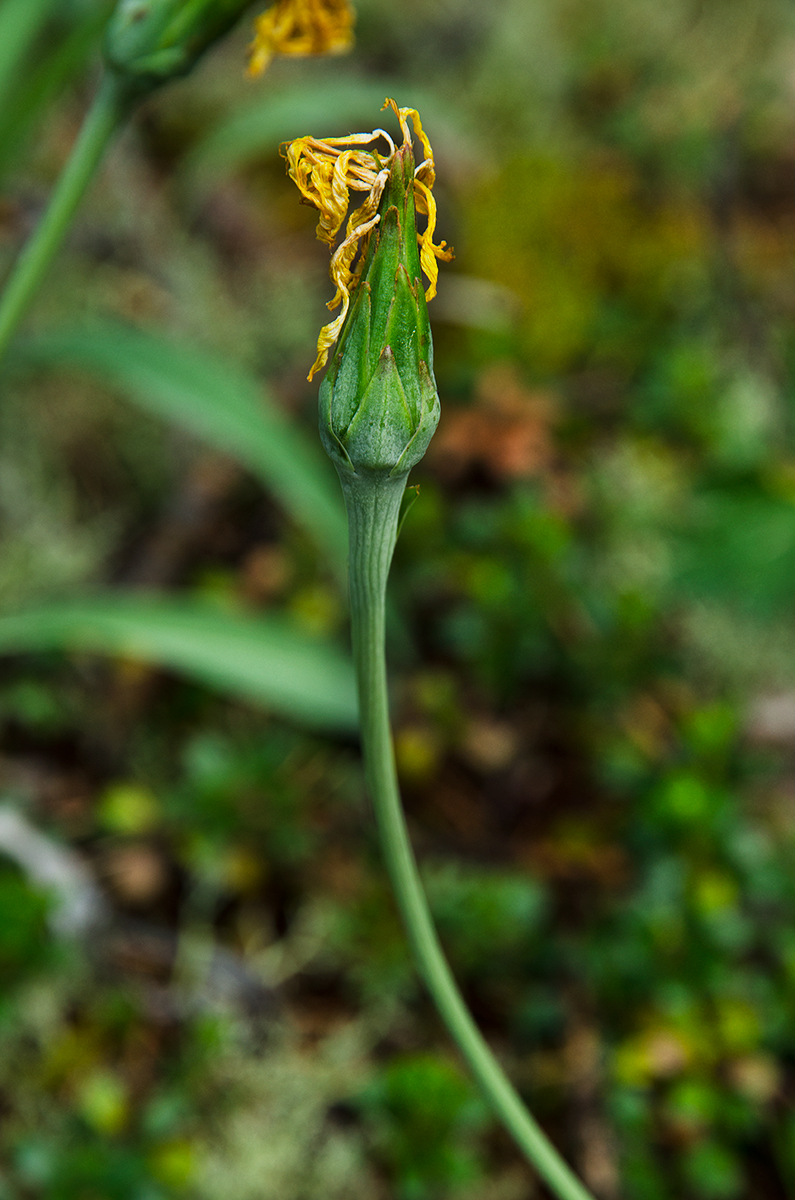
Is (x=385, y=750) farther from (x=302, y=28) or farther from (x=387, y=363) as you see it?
(x=302, y=28)

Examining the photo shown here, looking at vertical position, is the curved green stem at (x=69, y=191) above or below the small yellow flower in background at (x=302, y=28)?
below

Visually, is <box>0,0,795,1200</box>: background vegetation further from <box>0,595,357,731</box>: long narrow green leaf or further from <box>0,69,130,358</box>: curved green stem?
<box>0,69,130,358</box>: curved green stem

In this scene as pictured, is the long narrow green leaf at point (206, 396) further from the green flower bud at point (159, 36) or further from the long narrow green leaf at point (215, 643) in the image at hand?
the green flower bud at point (159, 36)

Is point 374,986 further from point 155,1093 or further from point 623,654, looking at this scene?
point 623,654

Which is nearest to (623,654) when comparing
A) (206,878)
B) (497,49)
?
(206,878)

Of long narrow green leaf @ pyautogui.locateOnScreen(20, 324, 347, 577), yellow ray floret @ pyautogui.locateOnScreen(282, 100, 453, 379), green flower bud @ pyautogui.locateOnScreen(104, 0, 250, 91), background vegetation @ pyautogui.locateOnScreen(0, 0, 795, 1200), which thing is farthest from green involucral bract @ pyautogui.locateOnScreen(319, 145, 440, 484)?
long narrow green leaf @ pyautogui.locateOnScreen(20, 324, 347, 577)

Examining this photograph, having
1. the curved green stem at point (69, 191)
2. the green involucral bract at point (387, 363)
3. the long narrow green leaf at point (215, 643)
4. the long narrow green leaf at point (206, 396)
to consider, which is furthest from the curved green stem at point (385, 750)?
the long narrow green leaf at point (206, 396)

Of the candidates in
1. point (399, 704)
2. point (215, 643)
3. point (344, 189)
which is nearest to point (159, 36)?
point (344, 189)
